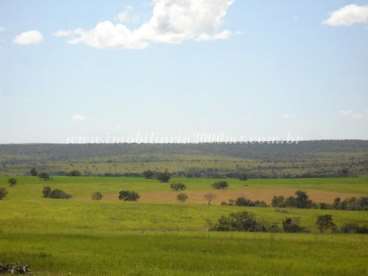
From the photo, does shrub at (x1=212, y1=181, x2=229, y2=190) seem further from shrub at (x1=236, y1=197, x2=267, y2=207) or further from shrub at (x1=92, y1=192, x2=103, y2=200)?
shrub at (x1=92, y1=192, x2=103, y2=200)

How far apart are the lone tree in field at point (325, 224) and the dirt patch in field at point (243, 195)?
1300 inches

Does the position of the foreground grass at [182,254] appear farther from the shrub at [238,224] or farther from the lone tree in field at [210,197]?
the lone tree in field at [210,197]

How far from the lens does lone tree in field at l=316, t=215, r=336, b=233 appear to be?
68269 millimetres

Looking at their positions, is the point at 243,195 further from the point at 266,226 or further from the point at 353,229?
the point at 353,229

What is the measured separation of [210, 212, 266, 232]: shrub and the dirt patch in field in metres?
33.0

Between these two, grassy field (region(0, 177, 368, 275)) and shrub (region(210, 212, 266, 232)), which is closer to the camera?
grassy field (region(0, 177, 368, 275))

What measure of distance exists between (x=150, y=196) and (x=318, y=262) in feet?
235

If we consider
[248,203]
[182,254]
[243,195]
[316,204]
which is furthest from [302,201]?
[182,254]

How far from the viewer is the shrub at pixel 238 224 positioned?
219 ft

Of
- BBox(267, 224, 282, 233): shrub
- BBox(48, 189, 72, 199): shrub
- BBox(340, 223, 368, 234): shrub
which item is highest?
BBox(340, 223, 368, 234): shrub

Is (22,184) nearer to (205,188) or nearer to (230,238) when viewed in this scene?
(205,188)

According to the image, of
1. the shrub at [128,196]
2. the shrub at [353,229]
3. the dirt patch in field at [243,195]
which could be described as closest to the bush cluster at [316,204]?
the dirt patch in field at [243,195]

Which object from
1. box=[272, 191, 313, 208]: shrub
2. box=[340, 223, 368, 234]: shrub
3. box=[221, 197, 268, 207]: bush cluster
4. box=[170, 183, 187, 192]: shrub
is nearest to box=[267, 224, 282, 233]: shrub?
box=[340, 223, 368, 234]: shrub

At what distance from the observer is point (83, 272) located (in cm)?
3192
